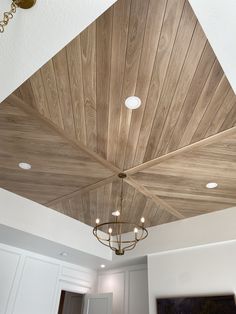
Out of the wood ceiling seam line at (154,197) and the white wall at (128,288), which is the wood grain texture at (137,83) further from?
the white wall at (128,288)

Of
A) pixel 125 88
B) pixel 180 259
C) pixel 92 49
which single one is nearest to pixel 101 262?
pixel 180 259

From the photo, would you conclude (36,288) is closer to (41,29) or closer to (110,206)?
(110,206)

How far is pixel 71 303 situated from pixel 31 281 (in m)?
2.78

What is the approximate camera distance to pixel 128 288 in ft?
16.8

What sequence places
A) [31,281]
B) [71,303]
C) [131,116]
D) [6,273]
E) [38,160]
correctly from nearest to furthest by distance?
1. [131,116]
2. [38,160]
3. [6,273]
4. [31,281]
5. [71,303]

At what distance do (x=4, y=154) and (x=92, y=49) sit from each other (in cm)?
174

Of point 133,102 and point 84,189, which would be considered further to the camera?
point 84,189

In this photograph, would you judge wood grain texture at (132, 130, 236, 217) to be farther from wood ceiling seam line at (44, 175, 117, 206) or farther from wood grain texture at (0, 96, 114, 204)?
wood grain texture at (0, 96, 114, 204)

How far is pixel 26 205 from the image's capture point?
3.81m

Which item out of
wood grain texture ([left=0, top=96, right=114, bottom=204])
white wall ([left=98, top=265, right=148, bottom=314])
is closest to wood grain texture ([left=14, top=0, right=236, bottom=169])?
wood grain texture ([left=0, top=96, right=114, bottom=204])

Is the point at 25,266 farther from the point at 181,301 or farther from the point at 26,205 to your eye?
the point at 181,301

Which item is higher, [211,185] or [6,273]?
[211,185]

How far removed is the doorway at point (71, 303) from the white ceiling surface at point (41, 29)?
21.8 feet

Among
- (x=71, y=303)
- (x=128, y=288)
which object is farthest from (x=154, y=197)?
(x=71, y=303)
